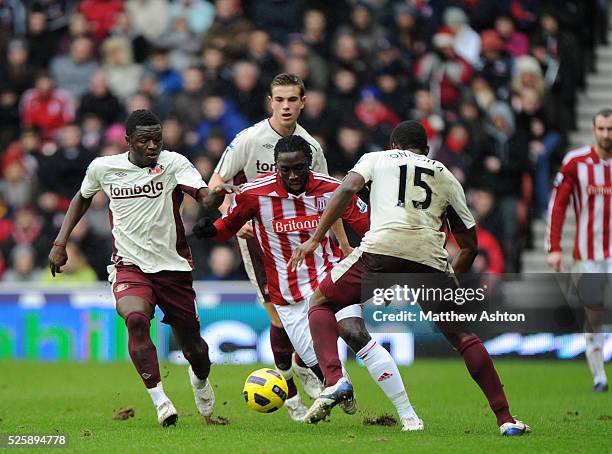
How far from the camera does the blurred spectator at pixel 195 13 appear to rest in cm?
2172

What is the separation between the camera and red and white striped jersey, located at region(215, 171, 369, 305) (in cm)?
1076

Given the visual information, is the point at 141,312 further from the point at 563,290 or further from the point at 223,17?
the point at 223,17

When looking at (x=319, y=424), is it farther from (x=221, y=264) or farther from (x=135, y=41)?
(x=135, y=41)

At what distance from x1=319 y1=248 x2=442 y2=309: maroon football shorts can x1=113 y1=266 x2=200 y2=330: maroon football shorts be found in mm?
1494

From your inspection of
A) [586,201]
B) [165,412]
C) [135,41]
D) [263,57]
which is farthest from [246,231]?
[135,41]

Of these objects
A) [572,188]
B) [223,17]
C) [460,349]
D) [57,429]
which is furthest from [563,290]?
[223,17]

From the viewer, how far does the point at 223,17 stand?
20547 millimetres

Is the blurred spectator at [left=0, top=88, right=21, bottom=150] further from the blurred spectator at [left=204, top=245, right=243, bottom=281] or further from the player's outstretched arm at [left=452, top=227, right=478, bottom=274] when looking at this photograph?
the player's outstretched arm at [left=452, top=227, right=478, bottom=274]

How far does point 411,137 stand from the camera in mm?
9914

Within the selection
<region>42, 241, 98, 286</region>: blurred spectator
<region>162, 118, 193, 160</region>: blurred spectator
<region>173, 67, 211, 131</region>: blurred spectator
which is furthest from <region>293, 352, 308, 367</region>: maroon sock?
<region>173, 67, 211, 131</region>: blurred spectator

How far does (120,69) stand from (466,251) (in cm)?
1203

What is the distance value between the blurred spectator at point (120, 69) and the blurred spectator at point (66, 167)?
176cm

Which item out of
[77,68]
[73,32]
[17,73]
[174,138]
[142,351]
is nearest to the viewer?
[142,351]

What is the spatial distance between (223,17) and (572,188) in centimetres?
825
